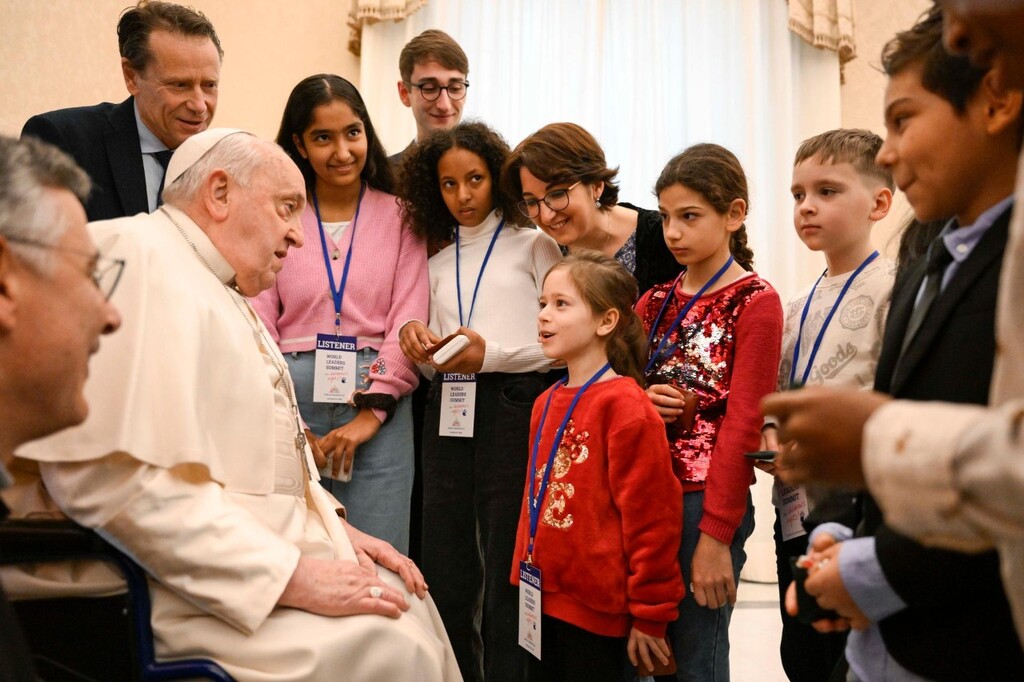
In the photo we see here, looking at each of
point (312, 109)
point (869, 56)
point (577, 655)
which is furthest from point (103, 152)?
point (869, 56)

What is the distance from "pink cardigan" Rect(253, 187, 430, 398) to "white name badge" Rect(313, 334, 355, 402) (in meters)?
0.06

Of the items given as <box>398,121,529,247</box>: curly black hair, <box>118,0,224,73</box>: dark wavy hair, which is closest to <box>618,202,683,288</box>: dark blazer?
<box>398,121,529,247</box>: curly black hair

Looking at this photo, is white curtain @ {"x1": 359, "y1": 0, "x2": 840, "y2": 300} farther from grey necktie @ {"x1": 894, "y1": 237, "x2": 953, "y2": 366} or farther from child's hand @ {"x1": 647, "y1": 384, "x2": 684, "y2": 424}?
grey necktie @ {"x1": 894, "y1": 237, "x2": 953, "y2": 366}

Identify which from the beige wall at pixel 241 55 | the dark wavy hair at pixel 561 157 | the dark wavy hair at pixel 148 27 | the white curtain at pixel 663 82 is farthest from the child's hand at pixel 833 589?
the white curtain at pixel 663 82

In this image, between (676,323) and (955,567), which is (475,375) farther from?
(955,567)

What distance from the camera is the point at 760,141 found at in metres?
6.30

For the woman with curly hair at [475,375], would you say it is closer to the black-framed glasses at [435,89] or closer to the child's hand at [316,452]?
the child's hand at [316,452]

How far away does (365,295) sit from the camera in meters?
3.26

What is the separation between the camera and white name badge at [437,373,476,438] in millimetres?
3090

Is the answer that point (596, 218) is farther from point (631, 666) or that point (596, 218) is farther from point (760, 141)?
point (760, 141)

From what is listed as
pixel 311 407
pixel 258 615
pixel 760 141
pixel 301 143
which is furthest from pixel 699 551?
pixel 760 141

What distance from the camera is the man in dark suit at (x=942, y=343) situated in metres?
1.23

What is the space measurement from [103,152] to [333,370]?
106 centimetres

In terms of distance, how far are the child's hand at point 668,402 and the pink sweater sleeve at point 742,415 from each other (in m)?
0.13
